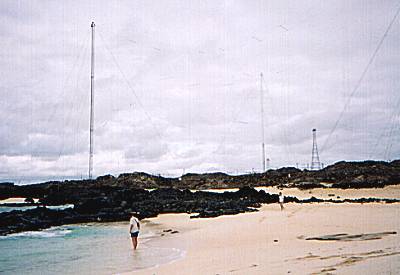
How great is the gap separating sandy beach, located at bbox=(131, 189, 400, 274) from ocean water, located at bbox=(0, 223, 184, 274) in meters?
1.21

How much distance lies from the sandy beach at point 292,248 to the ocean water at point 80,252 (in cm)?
121

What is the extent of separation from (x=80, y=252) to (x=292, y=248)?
10.1 meters

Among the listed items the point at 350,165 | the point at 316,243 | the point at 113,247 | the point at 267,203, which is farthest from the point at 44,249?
the point at 350,165

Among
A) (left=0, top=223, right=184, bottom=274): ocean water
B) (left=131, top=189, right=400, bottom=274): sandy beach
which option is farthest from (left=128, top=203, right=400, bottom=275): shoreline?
(left=0, top=223, right=184, bottom=274): ocean water

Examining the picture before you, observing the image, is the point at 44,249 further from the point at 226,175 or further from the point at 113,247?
the point at 226,175

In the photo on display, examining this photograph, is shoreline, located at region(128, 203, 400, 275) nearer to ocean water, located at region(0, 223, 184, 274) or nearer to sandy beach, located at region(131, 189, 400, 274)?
sandy beach, located at region(131, 189, 400, 274)

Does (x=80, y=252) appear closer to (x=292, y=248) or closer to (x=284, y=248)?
(x=284, y=248)

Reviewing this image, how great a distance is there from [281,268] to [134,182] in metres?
68.1

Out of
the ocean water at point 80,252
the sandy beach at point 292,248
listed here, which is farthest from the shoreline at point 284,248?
the ocean water at point 80,252

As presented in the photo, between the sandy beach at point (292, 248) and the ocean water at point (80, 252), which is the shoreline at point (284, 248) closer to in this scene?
the sandy beach at point (292, 248)

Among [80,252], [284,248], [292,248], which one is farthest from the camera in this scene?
[80,252]

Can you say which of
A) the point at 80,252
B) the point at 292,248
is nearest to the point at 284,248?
the point at 292,248

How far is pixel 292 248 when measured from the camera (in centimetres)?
1330

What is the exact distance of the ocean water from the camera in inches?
585
